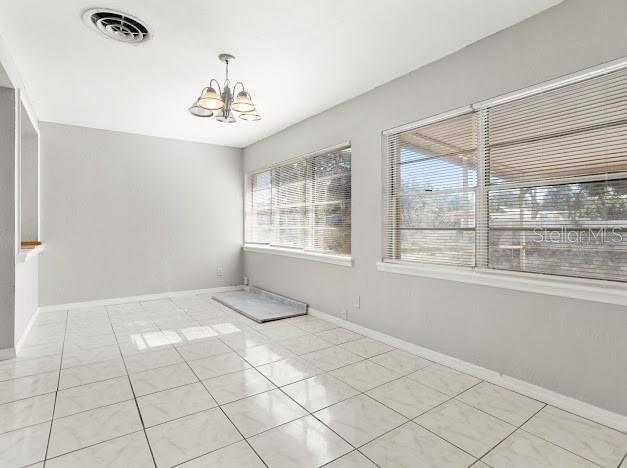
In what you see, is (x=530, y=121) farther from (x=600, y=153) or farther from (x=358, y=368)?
(x=358, y=368)

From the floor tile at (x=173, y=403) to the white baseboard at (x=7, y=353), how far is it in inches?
64.2

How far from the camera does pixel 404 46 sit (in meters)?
2.76

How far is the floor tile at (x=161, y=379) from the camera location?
2.52 m

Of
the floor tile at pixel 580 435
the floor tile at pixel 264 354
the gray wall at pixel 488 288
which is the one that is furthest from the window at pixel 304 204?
the floor tile at pixel 580 435

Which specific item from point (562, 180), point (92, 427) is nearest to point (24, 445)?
point (92, 427)

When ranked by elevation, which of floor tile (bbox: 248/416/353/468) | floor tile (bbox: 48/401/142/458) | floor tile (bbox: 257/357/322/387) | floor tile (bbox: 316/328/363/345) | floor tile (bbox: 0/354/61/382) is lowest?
floor tile (bbox: 248/416/353/468)

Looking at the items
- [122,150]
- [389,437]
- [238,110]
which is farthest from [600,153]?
[122,150]

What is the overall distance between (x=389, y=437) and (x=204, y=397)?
1268mm

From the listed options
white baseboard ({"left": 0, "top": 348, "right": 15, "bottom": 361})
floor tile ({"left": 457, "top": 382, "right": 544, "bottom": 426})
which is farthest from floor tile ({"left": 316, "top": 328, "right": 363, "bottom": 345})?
white baseboard ({"left": 0, "top": 348, "right": 15, "bottom": 361})

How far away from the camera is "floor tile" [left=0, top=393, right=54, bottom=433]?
2.05m

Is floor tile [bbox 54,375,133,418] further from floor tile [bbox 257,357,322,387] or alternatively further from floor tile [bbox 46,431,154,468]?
floor tile [bbox 257,357,322,387]

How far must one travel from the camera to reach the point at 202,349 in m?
3.31

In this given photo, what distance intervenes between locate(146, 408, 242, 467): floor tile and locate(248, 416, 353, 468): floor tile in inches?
7.2

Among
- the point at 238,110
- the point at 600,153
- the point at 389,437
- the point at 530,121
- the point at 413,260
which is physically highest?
the point at 238,110
